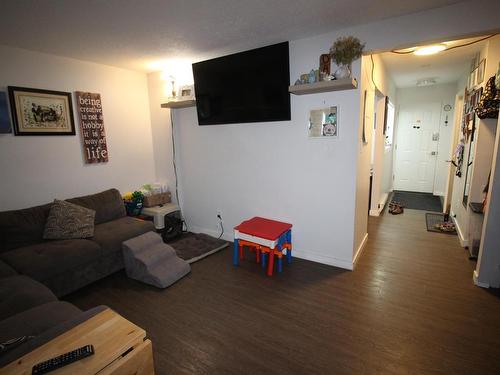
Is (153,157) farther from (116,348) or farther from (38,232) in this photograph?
(116,348)

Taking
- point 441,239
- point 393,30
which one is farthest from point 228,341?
point 441,239

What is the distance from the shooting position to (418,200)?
5836 millimetres

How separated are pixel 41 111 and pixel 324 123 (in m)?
3.16

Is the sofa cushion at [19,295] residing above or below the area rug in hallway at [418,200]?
above

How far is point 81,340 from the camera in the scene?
1381 millimetres

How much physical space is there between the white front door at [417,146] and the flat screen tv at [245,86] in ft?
16.1

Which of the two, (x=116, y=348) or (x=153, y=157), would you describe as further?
(x=153, y=157)

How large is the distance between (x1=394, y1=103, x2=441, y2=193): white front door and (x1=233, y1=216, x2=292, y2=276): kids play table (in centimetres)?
496

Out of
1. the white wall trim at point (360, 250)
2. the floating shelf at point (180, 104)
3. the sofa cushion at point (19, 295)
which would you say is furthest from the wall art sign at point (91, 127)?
the white wall trim at point (360, 250)

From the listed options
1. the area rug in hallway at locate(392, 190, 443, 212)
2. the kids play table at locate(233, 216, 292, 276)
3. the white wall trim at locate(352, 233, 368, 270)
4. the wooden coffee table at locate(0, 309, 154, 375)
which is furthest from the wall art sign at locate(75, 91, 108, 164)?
the area rug in hallway at locate(392, 190, 443, 212)

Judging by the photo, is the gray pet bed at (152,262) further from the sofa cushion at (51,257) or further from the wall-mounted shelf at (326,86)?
the wall-mounted shelf at (326,86)

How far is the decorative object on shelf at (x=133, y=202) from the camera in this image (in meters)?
3.71

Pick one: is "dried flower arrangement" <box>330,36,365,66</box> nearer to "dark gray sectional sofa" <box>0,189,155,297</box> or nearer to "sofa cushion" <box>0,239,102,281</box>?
"dark gray sectional sofa" <box>0,189,155,297</box>

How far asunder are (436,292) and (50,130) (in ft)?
14.6
